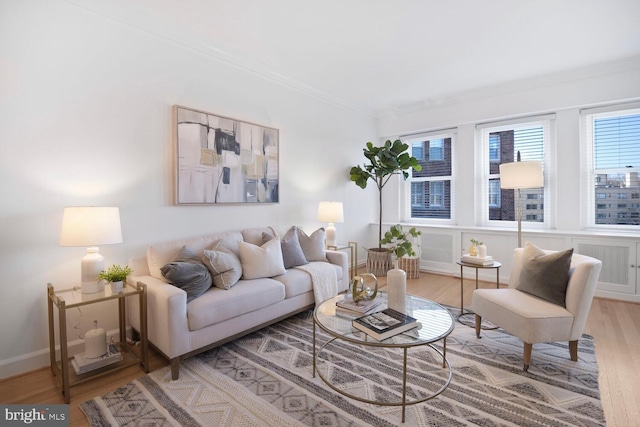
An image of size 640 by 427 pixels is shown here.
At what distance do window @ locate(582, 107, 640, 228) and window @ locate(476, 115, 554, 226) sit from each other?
48 centimetres

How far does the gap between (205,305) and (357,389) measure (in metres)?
1.19

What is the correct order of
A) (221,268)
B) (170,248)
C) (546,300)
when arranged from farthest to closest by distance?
1. (170,248)
2. (221,268)
3. (546,300)

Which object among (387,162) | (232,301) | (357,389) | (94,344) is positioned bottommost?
(357,389)

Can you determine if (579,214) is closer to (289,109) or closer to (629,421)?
(629,421)

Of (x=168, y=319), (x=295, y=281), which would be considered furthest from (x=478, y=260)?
(x=168, y=319)

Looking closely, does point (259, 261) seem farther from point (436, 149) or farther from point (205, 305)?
point (436, 149)

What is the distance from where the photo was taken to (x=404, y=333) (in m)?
1.83

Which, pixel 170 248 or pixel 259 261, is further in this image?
pixel 259 261

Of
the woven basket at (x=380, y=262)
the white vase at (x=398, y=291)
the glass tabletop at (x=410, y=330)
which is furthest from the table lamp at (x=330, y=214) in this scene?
the white vase at (x=398, y=291)

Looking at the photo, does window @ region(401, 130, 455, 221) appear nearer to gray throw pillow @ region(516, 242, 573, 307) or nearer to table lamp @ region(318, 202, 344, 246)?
table lamp @ region(318, 202, 344, 246)

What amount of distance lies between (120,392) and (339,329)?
4.74ft

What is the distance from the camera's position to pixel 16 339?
2.19m

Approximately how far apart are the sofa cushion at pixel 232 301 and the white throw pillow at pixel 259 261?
0.29ft

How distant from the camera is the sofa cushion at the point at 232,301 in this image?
224 cm
